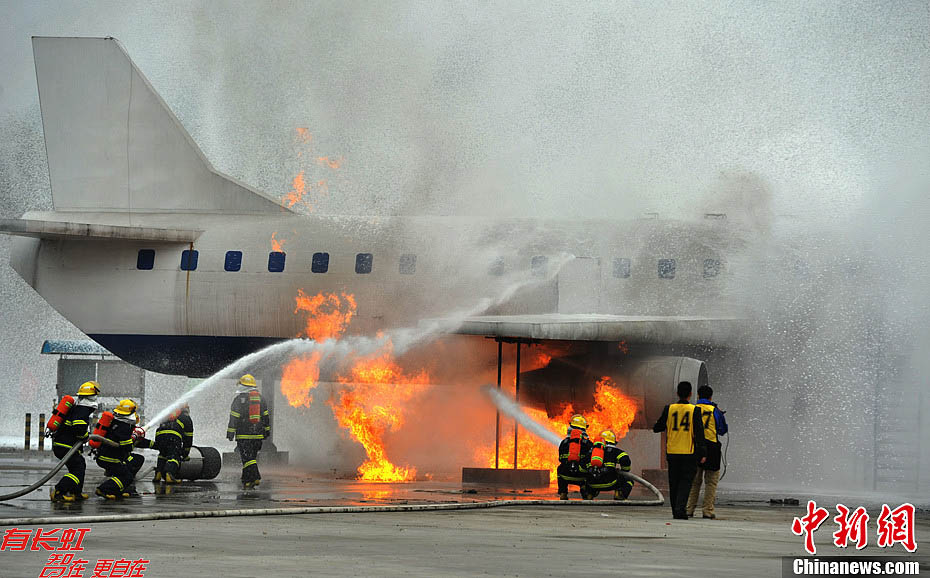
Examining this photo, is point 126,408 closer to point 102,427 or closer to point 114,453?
point 102,427

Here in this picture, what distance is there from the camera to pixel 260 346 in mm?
27953

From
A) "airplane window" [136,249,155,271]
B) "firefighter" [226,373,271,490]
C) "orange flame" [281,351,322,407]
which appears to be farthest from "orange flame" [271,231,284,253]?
"firefighter" [226,373,271,490]

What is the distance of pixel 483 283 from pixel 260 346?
5.49 meters

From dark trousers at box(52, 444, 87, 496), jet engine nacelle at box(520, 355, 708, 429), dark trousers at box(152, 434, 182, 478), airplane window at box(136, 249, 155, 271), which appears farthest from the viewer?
airplane window at box(136, 249, 155, 271)

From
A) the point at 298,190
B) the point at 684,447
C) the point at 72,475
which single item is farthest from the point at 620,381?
the point at 298,190

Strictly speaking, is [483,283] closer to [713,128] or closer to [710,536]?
[713,128]

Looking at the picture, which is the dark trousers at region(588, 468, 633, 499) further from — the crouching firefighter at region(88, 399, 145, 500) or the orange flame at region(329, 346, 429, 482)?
the orange flame at region(329, 346, 429, 482)

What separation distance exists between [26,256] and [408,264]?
9082mm

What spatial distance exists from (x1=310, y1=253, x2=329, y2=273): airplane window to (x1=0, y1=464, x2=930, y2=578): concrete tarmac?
9882 millimetres

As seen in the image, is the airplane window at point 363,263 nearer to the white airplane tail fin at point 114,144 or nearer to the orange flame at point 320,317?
the orange flame at point 320,317

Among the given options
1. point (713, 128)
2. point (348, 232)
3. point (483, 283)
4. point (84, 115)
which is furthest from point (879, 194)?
point (84, 115)

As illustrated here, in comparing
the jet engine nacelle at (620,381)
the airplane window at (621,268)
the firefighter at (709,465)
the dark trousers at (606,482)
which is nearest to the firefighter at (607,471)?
the dark trousers at (606,482)

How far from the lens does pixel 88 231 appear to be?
27.4 meters

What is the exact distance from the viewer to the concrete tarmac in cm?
945
